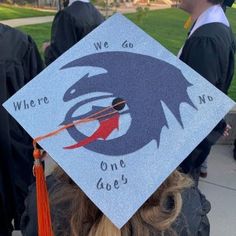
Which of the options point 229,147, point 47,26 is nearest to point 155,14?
point 47,26

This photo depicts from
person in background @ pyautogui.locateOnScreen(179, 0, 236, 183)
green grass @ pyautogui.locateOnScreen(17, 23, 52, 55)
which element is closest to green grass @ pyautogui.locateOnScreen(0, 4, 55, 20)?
green grass @ pyautogui.locateOnScreen(17, 23, 52, 55)

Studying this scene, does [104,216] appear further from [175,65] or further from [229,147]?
[229,147]

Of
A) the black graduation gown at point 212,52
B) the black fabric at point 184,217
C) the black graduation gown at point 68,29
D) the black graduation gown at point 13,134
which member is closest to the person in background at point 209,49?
the black graduation gown at point 212,52

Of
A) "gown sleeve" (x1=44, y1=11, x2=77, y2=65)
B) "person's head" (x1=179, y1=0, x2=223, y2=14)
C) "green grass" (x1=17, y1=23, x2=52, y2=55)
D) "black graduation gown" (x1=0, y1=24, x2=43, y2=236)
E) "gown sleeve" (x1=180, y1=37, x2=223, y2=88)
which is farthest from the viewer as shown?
"green grass" (x1=17, y1=23, x2=52, y2=55)

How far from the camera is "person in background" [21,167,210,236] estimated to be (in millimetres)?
1383

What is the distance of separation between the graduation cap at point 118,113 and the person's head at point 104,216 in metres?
0.06

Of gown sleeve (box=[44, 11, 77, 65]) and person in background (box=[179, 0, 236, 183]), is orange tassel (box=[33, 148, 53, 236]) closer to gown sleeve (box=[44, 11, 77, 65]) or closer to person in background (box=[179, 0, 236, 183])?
person in background (box=[179, 0, 236, 183])

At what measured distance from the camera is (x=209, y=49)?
110 inches

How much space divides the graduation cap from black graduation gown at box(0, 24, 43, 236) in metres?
0.96

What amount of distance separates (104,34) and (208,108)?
0.44 metres

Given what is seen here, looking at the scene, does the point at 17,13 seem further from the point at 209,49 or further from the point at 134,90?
the point at 134,90

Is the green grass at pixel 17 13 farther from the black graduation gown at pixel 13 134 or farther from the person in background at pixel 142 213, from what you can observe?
the person in background at pixel 142 213

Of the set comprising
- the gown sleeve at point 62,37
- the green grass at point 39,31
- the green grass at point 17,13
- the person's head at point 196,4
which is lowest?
the green grass at point 17,13

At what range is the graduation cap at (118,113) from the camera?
1.41 m
